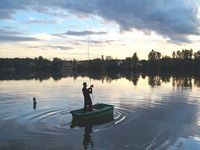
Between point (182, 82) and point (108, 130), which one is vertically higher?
point (182, 82)

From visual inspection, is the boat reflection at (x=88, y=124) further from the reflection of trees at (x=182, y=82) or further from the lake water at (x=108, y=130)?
the reflection of trees at (x=182, y=82)

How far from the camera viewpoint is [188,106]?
38781mm

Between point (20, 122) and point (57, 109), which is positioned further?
point (57, 109)

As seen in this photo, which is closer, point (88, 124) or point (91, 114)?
point (88, 124)

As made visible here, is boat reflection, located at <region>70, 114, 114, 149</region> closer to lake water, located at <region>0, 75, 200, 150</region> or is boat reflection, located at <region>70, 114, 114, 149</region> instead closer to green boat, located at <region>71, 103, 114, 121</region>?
lake water, located at <region>0, 75, 200, 150</region>

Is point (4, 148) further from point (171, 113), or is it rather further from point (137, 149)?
point (171, 113)

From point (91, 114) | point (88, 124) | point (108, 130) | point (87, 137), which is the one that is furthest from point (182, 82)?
point (87, 137)

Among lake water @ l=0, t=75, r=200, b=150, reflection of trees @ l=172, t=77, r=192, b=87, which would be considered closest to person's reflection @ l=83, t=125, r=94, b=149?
lake water @ l=0, t=75, r=200, b=150

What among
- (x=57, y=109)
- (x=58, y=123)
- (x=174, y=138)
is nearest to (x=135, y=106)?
(x=57, y=109)

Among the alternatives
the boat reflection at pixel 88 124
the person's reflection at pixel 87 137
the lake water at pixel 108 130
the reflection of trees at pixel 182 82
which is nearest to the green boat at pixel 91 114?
the boat reflection at pixel 88 124

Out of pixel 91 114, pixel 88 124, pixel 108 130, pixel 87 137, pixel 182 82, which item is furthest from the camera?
pixel 182 82

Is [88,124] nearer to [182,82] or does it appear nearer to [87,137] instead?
[87,137]

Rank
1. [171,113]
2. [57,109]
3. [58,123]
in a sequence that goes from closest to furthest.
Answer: [58,123], [171,113], [57,109]

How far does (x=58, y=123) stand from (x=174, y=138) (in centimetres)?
990
